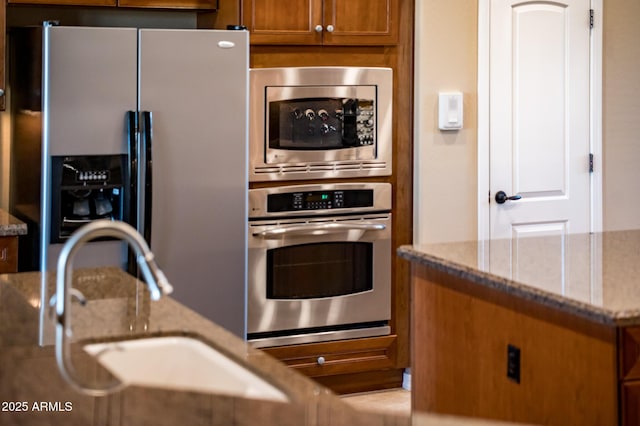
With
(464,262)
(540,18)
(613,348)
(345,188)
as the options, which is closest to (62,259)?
(613,348)

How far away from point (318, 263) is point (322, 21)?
3.62ft

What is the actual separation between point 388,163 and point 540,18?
3.77ft

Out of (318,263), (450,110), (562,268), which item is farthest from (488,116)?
(562,268)

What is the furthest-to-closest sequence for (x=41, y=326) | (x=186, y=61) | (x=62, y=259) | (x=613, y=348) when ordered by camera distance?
(x=186, y=61) → (x=613, y=348) → (x=41, y=326) → (x=62, y=259)

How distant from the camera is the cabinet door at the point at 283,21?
427cm

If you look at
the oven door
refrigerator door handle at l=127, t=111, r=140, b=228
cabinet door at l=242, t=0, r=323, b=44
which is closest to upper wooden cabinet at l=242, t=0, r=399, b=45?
cabinet door at l=242, t=0, r=323, b=44

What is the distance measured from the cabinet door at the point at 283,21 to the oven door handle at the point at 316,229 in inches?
32.6

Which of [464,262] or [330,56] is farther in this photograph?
[330,56]

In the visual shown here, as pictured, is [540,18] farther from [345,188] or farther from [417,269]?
[417,269]

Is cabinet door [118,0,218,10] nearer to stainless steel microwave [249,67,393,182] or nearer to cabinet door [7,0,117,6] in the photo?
cabinet door [7,0,117,6]

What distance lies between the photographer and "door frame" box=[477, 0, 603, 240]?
4.76 meters

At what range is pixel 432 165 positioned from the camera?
466cm

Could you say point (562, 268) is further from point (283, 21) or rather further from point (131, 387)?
point (283, 21)

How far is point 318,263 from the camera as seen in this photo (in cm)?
445
